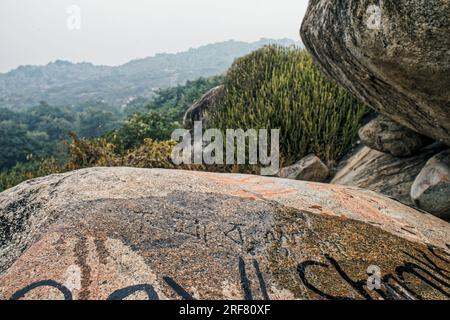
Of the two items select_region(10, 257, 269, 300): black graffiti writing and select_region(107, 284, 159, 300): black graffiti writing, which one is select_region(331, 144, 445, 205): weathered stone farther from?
select_region(107, 284, 159, 300): black graffiti writing

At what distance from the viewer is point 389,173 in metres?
3.82

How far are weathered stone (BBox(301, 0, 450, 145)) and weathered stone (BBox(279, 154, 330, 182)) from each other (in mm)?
1756

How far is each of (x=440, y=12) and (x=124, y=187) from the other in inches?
90.9

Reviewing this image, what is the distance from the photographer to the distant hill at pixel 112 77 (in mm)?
103381

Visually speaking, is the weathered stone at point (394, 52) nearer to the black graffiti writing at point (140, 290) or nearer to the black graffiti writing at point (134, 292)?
the black graffiti writing at point (140, 290)

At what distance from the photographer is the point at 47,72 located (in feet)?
521

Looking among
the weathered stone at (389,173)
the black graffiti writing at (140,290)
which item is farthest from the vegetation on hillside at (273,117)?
the black graffiti writing at (140,290)

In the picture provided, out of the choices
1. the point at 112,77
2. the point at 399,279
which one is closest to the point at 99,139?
the point at 399,279

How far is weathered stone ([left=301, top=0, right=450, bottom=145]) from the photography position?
1903 millimetres

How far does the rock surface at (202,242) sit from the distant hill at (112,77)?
8042cm

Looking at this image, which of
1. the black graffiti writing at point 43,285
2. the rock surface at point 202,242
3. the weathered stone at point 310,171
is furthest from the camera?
the weathered stone at point 310,171

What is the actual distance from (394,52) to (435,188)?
1.57m

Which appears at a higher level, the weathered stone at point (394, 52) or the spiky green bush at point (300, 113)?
the weathered stone at point (394, 52)
